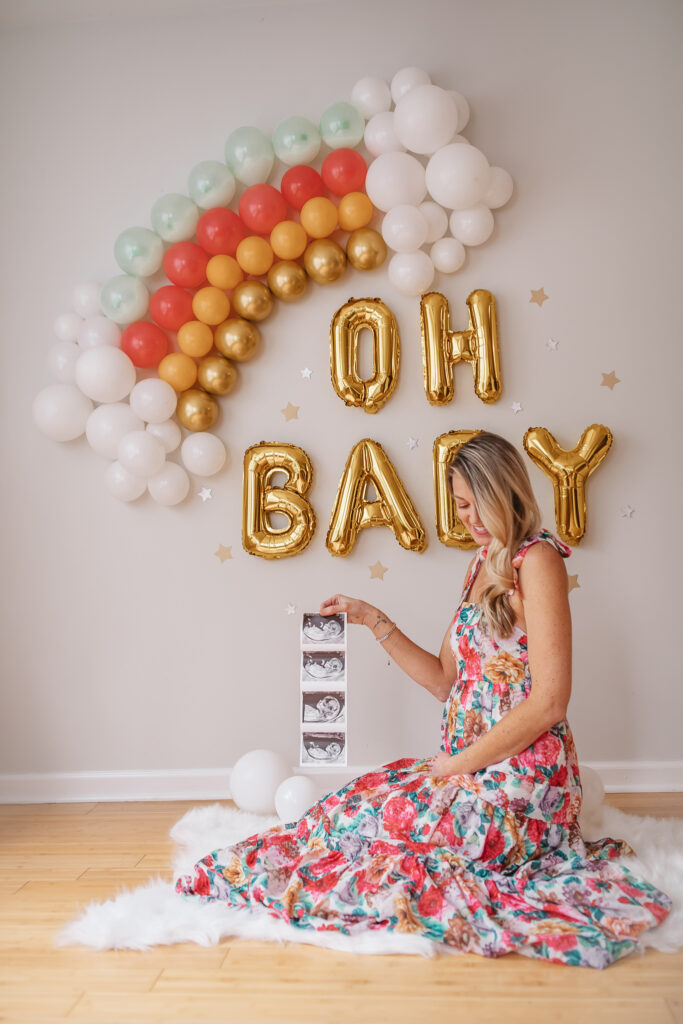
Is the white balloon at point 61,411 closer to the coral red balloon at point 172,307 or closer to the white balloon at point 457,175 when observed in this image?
the coral red balloon at point 172,307

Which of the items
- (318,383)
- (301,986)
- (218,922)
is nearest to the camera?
(301,986)

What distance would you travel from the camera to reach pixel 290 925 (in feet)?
6.23

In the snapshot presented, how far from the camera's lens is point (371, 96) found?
2.96 meters

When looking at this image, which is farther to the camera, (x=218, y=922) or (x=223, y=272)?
(x=223, y=272)

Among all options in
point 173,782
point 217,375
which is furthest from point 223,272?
point 173,782

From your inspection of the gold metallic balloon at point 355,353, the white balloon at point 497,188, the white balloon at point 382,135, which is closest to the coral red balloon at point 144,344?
the gold metallic balloon at point 355,353

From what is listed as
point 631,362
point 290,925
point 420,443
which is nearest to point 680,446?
point 631,362

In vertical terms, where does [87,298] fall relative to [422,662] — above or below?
above

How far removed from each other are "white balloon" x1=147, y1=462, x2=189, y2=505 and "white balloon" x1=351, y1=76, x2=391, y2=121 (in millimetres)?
1390

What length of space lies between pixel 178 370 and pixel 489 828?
1806mm

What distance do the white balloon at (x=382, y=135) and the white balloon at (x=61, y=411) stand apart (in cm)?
133

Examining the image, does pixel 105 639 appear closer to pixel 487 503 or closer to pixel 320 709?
pixel 320 709

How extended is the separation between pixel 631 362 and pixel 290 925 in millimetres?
2158

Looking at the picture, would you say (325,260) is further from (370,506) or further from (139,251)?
(370,506)
